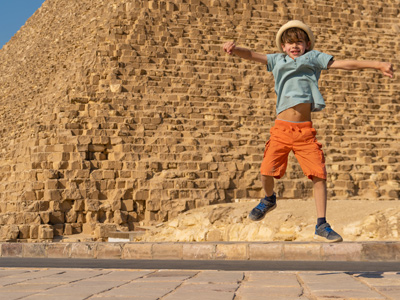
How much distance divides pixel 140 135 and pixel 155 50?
3374mm

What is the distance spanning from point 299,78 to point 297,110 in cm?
24

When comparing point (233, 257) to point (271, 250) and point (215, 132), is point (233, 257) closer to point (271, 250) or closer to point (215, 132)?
point (271, 250)

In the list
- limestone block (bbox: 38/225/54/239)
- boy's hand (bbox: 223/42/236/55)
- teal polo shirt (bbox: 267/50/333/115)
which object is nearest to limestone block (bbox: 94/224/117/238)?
limestone block (bbox: 38/225/54/239)

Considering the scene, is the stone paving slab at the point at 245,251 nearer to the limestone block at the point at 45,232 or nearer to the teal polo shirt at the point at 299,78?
the teal polo shirt at the point at 299,78

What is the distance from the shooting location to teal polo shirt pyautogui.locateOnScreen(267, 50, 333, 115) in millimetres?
5102

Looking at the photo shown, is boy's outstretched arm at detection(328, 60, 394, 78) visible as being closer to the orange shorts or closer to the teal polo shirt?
the teal polo shirt

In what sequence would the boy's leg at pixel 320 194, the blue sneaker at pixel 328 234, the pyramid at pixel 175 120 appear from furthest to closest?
the pyramid at pixel 175 120
the boy's leg at pixel 320 194
the blue sneaker at pixel 328 234

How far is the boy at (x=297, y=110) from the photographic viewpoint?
5012 mm

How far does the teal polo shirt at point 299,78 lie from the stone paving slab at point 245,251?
7.18ft

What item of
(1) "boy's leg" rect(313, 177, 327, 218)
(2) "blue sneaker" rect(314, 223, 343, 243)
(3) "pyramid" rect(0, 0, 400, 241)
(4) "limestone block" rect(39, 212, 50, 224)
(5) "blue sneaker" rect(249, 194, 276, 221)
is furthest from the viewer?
(3) "pyramid" rect(0, 0, 400, 241)

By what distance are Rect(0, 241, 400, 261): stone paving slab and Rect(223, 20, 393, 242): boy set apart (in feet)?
6.07

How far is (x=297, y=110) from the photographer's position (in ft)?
16.8

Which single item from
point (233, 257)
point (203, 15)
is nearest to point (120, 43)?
point (203, 15)

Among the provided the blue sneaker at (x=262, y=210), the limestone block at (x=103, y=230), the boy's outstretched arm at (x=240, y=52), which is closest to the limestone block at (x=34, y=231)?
the limestone block at (x=103, y=230)
